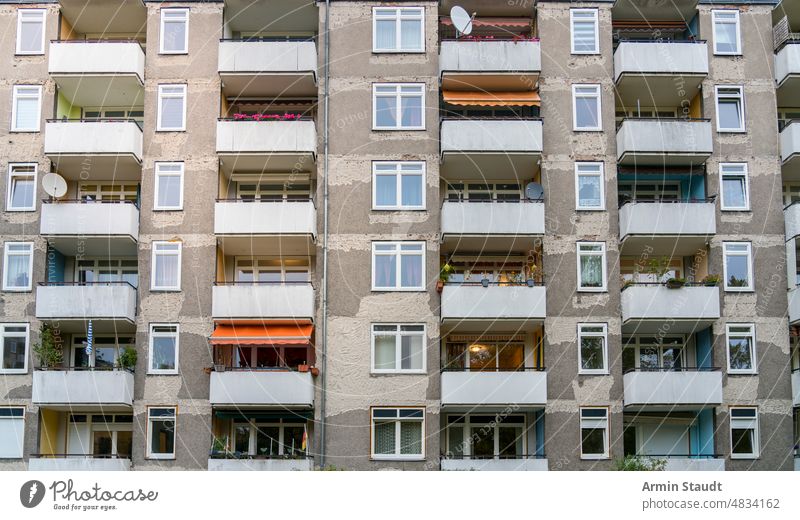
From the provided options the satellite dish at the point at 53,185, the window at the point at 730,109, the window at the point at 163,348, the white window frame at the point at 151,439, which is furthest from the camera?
the window at the point at 730,109

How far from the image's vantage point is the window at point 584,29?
3816 cm

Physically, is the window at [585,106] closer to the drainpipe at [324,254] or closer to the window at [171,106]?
the drainpipe at [324,254]

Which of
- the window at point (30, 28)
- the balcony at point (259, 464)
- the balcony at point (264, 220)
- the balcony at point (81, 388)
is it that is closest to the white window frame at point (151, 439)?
the balcony at point (81, 388)

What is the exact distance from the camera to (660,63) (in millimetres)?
37281

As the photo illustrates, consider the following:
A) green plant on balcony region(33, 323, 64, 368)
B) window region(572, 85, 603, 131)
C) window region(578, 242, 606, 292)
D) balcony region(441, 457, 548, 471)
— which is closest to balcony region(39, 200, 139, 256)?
green plant on balcony region(33, 323, 64, 368)

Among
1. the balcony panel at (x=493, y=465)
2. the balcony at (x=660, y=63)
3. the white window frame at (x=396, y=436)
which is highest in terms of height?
the balcony at (x=660, y=63)

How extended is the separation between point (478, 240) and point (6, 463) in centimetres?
1659

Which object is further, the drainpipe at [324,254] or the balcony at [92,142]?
the balcony at [92,142]

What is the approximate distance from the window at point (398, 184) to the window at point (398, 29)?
4.12m

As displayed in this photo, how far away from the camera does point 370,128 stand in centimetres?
3728

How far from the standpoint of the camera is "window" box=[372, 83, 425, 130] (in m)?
37.4

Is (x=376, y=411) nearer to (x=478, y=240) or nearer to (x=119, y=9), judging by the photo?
(x=478, y=240)

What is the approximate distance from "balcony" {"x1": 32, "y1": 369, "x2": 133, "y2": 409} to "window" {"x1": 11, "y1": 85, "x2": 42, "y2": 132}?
28.2ft

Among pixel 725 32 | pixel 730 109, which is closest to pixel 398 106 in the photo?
pixel 730 109
